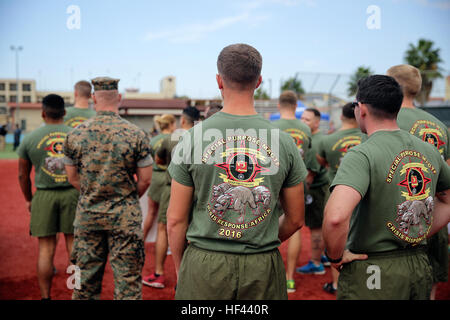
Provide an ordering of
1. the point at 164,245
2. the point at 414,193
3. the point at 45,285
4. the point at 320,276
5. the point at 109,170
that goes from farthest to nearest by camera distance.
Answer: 1. the point at 320,276
2. the point at 164,245
3. the point at 45,285
4. the point at 109,170
5. the point at 414,193

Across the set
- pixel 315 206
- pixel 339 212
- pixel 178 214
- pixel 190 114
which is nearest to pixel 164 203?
pixel 190 114

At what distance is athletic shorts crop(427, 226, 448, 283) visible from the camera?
3.47m

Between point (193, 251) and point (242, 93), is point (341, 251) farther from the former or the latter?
point (242, 93)

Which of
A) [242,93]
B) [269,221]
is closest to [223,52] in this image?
[242,93]

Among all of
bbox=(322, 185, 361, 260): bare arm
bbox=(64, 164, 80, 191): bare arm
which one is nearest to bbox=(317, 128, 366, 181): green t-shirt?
bbox=(322, 185, 361, 260): bare arm

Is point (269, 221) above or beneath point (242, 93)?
beneath

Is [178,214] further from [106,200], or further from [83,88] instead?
[83,88]

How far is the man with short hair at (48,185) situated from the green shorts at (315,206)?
339cm

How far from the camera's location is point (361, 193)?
2.14 meters

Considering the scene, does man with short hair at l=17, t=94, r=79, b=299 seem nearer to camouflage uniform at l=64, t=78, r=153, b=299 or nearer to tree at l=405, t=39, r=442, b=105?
camouflage uniform at l=64, t=78, r=153, b=299

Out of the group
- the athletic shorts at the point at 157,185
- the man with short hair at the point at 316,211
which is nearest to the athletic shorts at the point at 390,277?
the man with short hair at the point at 316,211

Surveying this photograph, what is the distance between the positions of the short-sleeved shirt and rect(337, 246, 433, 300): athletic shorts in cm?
206

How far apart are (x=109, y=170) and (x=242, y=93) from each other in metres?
1.71

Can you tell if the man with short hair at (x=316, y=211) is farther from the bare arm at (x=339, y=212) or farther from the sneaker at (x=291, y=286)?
the bare arm at (x=339, y=212)
